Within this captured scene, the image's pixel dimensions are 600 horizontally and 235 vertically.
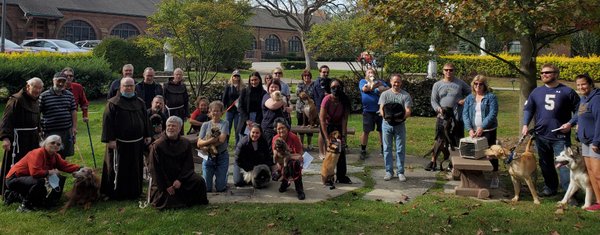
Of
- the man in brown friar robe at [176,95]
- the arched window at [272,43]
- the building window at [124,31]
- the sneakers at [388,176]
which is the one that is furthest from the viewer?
the arched window at [272,43]

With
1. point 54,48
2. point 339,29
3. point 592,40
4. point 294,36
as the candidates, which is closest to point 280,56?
point 294,36

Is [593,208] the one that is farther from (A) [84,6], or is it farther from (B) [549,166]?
(A) [84,6]

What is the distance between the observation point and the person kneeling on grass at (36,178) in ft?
22.1

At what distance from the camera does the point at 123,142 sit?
728cm

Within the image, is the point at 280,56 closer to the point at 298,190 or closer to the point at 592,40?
the point at 592,40

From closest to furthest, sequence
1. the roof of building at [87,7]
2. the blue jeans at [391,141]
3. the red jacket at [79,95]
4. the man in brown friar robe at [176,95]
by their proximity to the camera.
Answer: the blue jeans at [391,141]
the red jacket at [79,95]
the man in brown friar robe at [176,95]
the roof of building at [87,7]

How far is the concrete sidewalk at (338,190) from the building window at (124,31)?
1764 inches

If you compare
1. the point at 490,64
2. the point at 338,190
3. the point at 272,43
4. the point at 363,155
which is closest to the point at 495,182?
the point at 338,190

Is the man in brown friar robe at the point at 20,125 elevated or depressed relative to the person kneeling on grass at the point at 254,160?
elevated

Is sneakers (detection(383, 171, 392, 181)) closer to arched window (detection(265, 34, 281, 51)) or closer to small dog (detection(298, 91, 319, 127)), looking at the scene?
small dog (detection(298, 91, 319, 127))

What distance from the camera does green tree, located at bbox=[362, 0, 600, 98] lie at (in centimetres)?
830

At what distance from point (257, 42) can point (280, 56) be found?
11.6ft

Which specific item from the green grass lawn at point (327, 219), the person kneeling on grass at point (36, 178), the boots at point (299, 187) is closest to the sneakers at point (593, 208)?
the green grass lawn at point (327, 219)

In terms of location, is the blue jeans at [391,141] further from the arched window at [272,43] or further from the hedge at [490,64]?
the arched window at [272,43]
